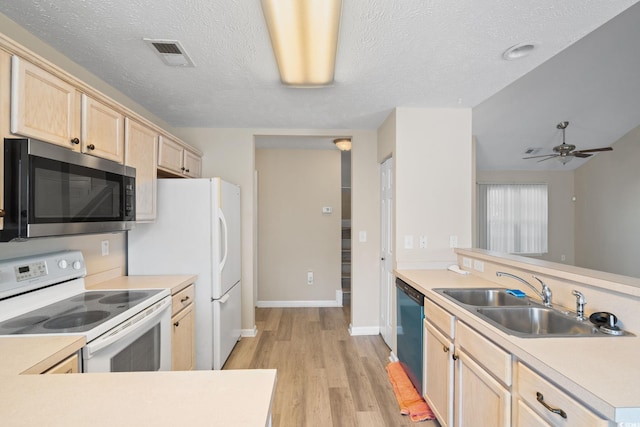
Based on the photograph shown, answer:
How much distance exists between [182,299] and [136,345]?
60 cm

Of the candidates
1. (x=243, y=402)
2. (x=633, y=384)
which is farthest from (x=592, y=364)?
(x=243, y=402)

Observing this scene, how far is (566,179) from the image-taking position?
6.43 metres

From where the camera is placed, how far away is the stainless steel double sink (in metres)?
1.36

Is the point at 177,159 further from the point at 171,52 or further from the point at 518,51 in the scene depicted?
the point at 518,51

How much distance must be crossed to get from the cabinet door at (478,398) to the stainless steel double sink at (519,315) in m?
0.25

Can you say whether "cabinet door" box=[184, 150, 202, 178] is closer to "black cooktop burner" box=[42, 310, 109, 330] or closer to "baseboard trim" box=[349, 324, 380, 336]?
"black cooktop burner" box=[42, 310, 109, 330]

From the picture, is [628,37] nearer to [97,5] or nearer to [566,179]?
[566,179]

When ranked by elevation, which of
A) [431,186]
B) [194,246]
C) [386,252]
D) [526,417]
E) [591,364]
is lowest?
[526,417]

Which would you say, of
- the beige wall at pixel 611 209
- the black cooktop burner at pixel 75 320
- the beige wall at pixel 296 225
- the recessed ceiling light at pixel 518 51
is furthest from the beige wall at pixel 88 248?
the beige wall at pixel 611 209

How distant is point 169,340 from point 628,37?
533 cm

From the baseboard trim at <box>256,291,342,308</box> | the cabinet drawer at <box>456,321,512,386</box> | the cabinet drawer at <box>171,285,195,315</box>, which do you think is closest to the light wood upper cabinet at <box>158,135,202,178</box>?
the cabinet drawer at <box>171,285,195,315</box>

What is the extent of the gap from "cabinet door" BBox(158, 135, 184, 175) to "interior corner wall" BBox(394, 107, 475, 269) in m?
2.08

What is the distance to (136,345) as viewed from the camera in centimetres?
156

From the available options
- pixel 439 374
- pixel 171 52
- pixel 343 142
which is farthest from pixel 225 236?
pixel 343 142
